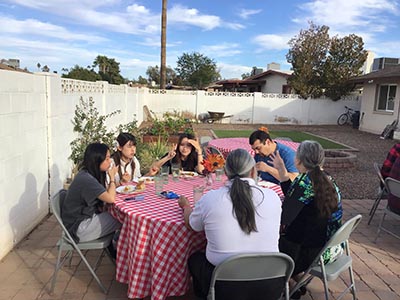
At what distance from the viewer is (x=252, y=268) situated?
1799mm

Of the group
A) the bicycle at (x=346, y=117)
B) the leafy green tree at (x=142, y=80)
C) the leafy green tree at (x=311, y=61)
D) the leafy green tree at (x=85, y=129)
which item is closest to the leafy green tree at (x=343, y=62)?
the leafy green tree at (x=311, y=61)

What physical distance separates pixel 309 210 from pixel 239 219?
2.37 feet

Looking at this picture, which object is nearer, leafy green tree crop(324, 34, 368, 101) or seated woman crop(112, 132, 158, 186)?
seated woman crop(112, 132, 158, 186)

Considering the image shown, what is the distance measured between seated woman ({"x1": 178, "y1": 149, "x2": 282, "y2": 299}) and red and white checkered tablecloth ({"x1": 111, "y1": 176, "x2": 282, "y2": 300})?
33 cm

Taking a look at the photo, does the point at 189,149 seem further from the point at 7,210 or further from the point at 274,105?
the point at 274,105

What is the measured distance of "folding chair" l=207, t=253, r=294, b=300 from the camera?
175 centimetres

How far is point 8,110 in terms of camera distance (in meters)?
3.25

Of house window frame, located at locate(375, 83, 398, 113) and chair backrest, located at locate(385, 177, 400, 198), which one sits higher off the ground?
house window frame, located at locate(375, 83, 398, 113)

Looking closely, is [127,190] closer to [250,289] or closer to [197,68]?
[250,289]

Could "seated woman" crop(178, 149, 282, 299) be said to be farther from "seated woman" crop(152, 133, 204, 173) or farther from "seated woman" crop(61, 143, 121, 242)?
"seated woman" crop(152, 133, 204, 173)

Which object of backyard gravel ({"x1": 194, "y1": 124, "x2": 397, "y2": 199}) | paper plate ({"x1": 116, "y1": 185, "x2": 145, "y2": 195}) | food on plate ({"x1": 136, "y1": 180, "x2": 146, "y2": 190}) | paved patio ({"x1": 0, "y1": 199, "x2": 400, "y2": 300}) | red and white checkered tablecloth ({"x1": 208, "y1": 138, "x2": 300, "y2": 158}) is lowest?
paved patio ({"x1": 0, "y1": 199, "x2": 400, "y2": 300})

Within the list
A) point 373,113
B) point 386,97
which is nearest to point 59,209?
point 373,113

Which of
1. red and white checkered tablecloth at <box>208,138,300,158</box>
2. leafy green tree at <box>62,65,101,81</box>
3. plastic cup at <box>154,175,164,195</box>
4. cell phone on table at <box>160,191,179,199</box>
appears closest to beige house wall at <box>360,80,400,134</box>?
red and white checkered tablecloth at <box>208,138,300,158</box>

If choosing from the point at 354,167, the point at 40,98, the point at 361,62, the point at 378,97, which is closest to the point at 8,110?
the point at 40,98
